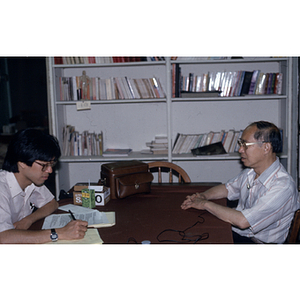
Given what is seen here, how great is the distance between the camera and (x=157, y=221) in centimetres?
173

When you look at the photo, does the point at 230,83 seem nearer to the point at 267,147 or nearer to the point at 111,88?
the point at 111,88

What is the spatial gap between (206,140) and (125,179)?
1.52 m

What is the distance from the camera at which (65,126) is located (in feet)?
11.8

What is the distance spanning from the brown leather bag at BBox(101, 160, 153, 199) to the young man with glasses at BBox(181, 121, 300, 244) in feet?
1.26

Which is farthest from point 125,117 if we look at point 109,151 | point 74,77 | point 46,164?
point 46,164

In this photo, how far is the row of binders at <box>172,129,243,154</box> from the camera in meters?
3.39

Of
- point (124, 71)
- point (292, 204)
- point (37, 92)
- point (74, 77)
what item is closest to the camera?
point (292, 204)

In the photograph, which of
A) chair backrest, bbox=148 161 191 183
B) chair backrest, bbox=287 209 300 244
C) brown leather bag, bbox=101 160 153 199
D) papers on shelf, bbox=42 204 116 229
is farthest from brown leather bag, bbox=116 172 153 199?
chair backrest, bbox=287 209 300 244

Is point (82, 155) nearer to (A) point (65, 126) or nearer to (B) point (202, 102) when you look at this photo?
(A) point (65, 126)

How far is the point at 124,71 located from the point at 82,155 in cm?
106

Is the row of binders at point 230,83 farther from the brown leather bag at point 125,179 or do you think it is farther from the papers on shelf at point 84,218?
the papers on shelf at point 84,218

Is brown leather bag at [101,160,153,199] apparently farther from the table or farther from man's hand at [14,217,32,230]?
man's hand at [14,217,32,230]

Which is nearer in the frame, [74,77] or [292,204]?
[292,204]

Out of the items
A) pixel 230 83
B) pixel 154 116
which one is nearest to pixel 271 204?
pixel 230 83
